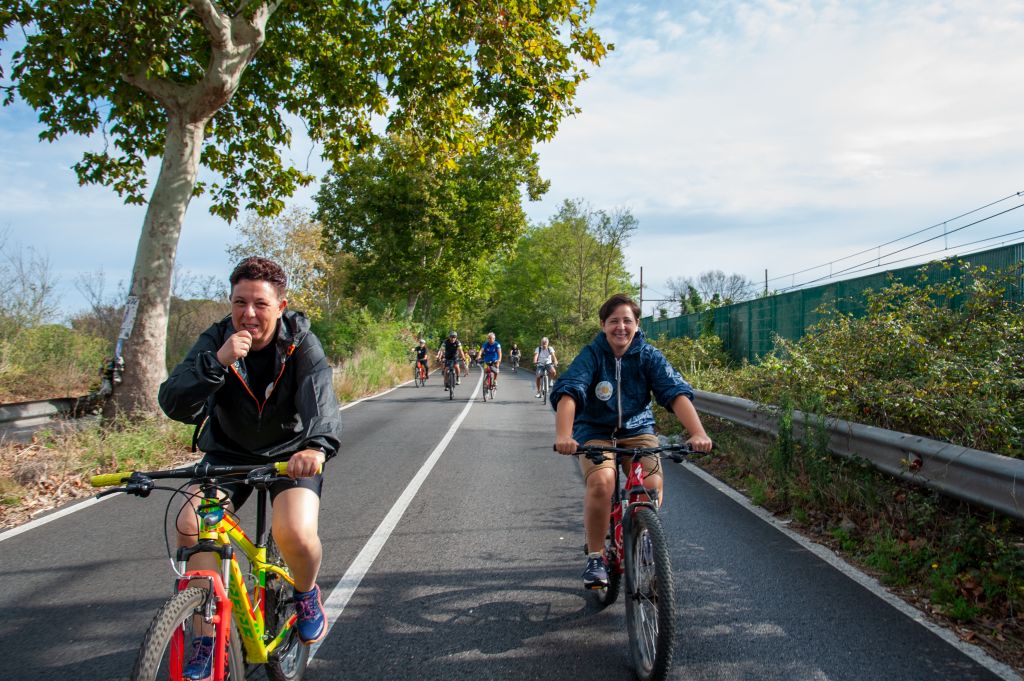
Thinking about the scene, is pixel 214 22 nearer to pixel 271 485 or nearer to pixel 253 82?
pixel 253 82

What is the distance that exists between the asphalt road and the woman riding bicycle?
2.02 ft

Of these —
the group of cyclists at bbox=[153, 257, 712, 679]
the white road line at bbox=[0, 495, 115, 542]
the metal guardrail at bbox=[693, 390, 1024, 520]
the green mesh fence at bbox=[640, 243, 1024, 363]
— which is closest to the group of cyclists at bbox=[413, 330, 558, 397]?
the green mesh fence at bbox=[640, 243, 1024, 363]

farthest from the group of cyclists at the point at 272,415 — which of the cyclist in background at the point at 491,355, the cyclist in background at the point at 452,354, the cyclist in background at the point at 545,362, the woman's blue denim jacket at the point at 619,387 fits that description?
the cyclist in background at the point at 452,354

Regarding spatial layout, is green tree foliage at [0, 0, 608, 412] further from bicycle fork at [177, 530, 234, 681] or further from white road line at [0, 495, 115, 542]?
bicycle fork at [177, 530, 234, 681]

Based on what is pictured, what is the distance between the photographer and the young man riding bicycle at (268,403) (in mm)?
2588

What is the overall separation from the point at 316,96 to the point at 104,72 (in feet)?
12.5

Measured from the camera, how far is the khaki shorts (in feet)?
12.2

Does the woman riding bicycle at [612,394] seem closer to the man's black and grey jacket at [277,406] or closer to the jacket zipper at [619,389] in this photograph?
the jacket zipper at [619,389]

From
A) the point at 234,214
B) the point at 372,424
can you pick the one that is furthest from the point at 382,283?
the point at 372,424

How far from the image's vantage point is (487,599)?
3.96 metres

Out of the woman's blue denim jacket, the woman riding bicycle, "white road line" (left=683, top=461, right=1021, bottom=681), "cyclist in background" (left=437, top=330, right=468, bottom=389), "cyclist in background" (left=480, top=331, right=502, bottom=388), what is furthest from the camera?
"cyclist in background" (left=437, top=330, right=468, bottom=389)

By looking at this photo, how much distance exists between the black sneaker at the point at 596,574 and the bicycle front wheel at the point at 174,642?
6.62ft

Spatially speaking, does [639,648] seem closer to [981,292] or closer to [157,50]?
[981,292]

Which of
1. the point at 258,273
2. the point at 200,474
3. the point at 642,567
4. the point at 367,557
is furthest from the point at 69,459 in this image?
the point at 642,567
